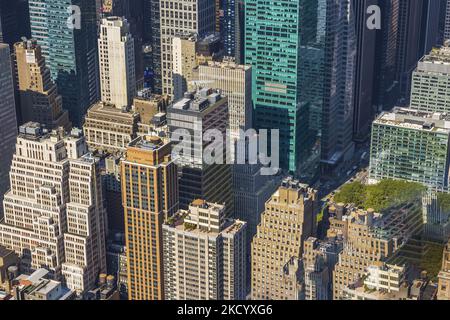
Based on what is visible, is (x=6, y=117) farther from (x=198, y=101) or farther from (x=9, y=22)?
(x=9, y=22)

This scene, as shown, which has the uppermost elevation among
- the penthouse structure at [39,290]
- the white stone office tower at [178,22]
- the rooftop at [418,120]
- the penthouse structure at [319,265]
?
the white stone office tower at [178,22]

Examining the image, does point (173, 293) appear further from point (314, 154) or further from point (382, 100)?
point (382, 100)

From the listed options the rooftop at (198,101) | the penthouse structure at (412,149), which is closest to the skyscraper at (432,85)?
the penthouse structure at (412,149)

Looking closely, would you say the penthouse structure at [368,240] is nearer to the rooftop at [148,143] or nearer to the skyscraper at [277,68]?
the rooftop at [148,143]

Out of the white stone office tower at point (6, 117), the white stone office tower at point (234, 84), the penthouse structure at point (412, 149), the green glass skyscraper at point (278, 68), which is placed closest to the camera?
the penthouse structure at point (412, 149)

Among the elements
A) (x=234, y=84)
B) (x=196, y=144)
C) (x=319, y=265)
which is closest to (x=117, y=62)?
(x=234, y=84)
